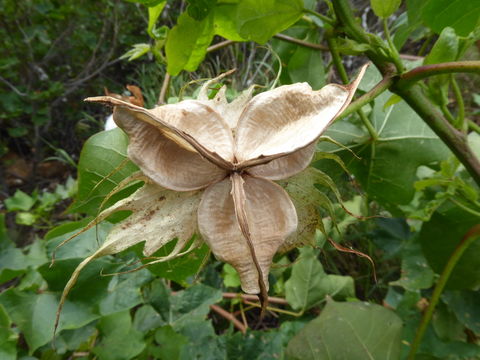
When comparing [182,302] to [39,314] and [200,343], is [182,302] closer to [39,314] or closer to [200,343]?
[200,343]

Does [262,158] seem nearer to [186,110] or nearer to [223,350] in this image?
[186,110]

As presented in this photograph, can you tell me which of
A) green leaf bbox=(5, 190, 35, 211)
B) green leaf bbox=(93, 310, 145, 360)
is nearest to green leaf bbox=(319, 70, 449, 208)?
green leaf bbox=(93, 310, 145, 360)

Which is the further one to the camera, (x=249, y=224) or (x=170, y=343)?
(x=170, y=343)

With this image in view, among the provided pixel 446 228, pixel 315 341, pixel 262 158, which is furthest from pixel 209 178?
pixel 446 228

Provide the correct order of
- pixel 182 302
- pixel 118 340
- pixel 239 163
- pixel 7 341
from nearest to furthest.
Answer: pixel 239 163 → pixel 7 341 → pixel 118 340 → pixel 182 302

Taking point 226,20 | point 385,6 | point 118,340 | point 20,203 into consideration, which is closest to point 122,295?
point 118,340

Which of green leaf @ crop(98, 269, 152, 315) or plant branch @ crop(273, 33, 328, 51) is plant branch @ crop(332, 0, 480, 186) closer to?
plant branch @ crop(273, 33, 328, 51)
